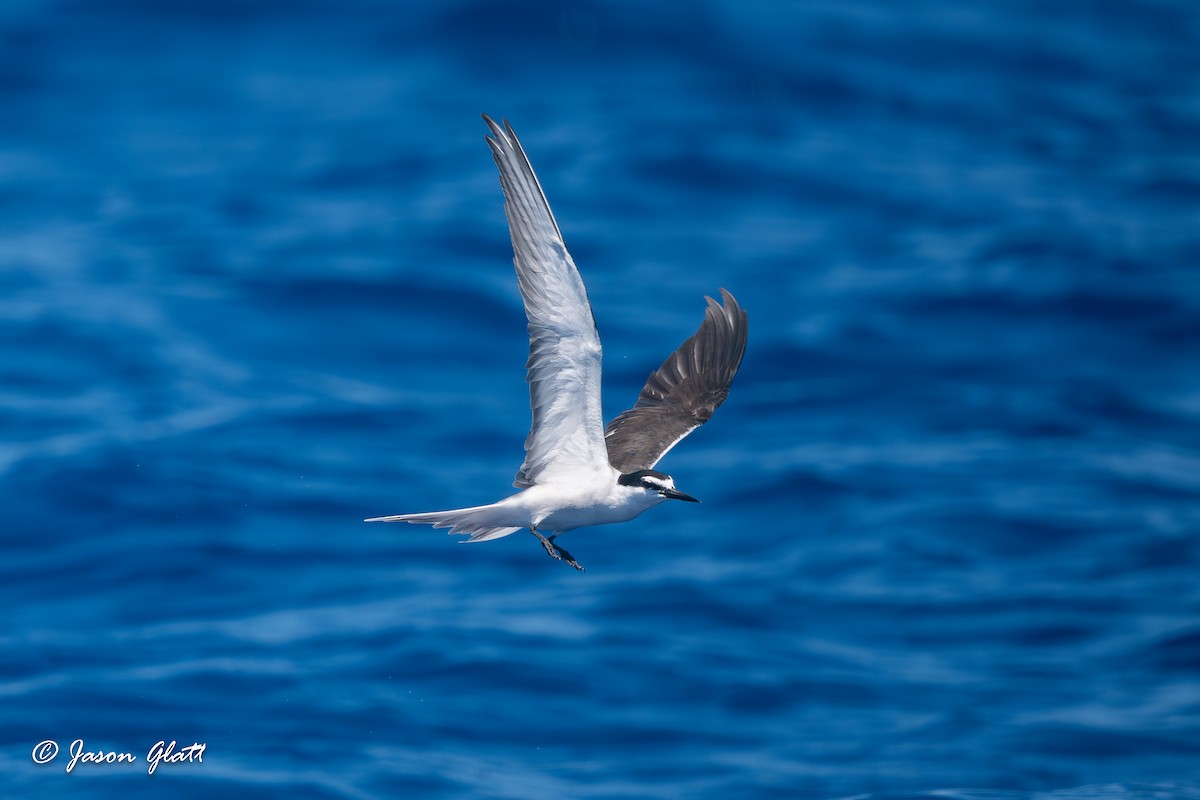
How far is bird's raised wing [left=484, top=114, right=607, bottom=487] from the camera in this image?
30.5 feet

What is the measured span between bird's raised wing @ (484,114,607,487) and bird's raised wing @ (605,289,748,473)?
181cm

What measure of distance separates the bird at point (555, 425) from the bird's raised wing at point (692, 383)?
303 mm

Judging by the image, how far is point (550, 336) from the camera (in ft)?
32.6

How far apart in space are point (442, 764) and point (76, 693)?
4454 millimetres

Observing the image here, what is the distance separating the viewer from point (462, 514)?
1040 cm

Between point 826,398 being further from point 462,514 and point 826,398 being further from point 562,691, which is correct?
point 462,514

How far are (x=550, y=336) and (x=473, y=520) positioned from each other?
1646mm

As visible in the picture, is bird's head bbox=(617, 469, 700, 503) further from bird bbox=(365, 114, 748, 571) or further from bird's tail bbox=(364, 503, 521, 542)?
bird's tail bbox=(364, 503, 521, 542)

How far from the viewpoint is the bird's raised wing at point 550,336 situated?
9.29 metres

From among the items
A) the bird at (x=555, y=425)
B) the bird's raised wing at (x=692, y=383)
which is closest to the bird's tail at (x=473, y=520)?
the bird at (x=555, y=425)
